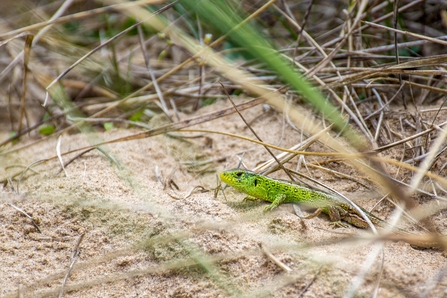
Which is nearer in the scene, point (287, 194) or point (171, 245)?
point (171, 245)

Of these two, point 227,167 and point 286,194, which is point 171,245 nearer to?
point 286,194

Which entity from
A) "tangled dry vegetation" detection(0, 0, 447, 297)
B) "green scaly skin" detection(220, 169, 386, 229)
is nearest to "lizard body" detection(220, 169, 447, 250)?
"green scaly skin" detection(220, 169, 386, 229)

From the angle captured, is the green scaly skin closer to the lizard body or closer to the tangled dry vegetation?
the lizard body

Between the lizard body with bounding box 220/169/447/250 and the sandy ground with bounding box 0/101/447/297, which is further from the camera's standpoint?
the lizard body with bounding box 220/169/447/250

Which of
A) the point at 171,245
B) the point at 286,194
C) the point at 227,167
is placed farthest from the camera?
the point at 227,167

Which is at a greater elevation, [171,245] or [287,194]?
[171,245]

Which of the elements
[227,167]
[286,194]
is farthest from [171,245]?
[227,167]

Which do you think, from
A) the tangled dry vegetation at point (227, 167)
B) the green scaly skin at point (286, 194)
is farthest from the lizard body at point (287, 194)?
the tangled dry vegetation at point (227, 167)
